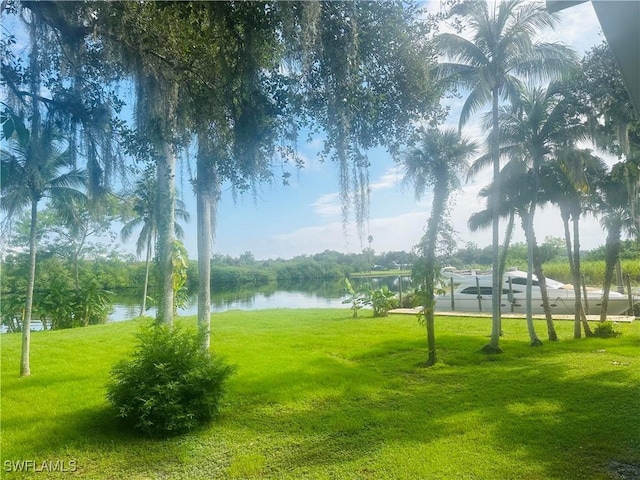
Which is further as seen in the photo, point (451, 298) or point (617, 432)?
point (451, 298)

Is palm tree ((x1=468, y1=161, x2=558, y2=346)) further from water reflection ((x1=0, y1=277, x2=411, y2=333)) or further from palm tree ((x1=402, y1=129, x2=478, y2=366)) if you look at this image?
water reflection ((x1=0, y1=277, x2=411, y2=333))

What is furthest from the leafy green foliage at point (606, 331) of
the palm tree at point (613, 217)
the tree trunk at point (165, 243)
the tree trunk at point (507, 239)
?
the tree trunk at point (165, 243)

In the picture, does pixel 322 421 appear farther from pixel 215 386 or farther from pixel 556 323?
pixel 556 323

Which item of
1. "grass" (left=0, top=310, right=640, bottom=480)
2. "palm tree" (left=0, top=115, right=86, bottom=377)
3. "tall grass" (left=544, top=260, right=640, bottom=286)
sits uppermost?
"palm tree" (left=0, top=115, right=86, bottom=377)

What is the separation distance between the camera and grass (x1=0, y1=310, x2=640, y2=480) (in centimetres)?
265

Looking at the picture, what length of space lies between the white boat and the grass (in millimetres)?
4782

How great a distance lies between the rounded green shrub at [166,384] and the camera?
3143 mm

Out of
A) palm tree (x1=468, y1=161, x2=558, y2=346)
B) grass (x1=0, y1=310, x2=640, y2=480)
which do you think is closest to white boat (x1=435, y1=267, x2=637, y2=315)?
palm tree (x1=468, y1=161, x2=558, y2=346)

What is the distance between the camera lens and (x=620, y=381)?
4523 mm

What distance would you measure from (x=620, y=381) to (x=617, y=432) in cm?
177

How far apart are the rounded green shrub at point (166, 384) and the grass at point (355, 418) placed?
140 mm

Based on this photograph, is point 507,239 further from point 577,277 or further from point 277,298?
point 277,298

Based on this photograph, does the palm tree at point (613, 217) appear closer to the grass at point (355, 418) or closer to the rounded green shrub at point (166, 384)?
the grass at point (355, 418)

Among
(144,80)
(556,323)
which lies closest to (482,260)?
(556,323)
